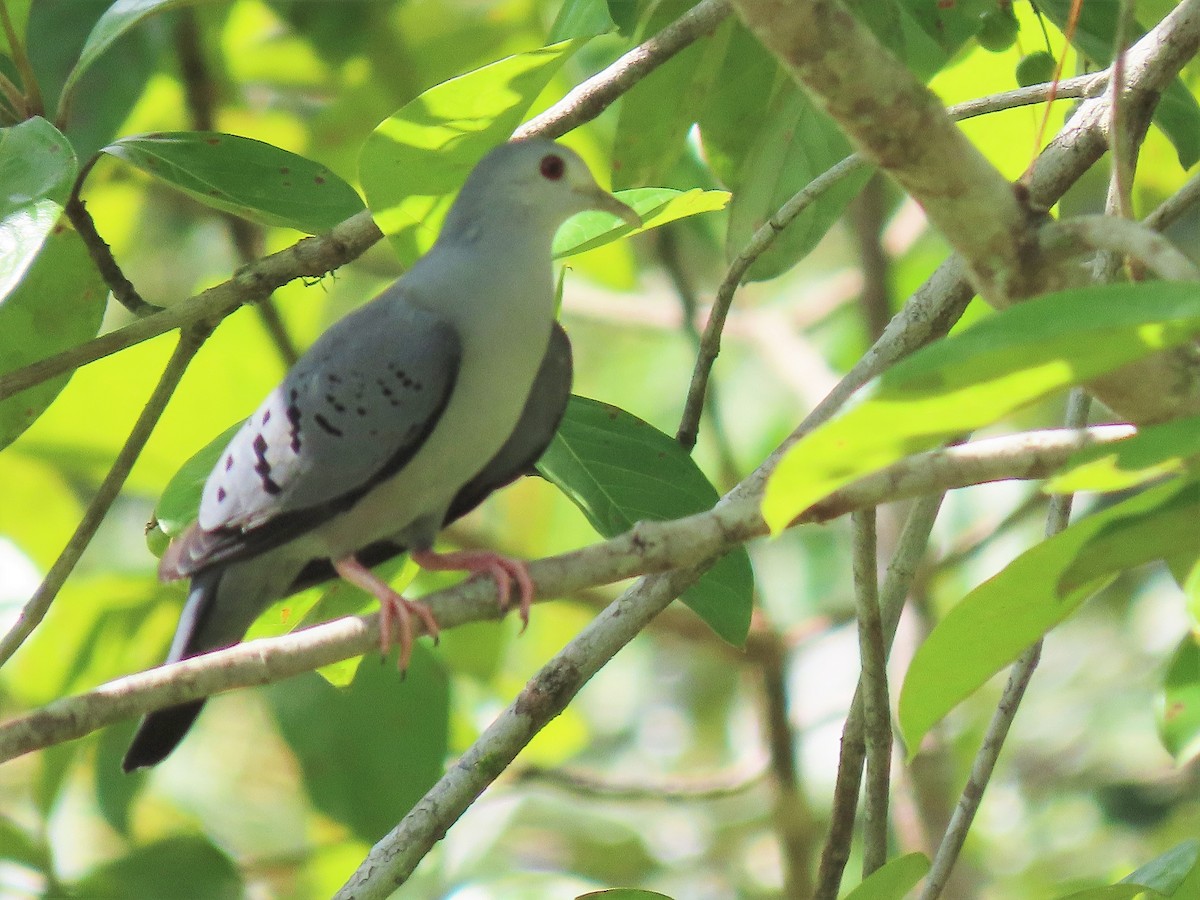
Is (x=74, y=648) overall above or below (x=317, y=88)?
below

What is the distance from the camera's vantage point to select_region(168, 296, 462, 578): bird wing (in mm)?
3062

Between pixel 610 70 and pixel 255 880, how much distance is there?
3594 mm

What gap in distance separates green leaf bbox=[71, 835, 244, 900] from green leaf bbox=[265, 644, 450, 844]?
0.35m

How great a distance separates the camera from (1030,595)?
70.5 inches

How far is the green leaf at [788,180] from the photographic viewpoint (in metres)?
3.54

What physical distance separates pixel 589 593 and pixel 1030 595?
3.23 m

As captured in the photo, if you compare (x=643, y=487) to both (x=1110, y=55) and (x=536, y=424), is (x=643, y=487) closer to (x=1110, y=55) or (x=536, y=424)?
(x=536, y=424)

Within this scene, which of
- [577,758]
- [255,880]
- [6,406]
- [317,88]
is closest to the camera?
[6,406]

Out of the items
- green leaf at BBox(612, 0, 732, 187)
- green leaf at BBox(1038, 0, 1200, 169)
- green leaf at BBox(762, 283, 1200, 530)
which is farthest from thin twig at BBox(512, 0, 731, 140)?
green leaf at BBox(762, 283, 1200, 530)

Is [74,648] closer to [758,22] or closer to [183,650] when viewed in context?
[183,650]

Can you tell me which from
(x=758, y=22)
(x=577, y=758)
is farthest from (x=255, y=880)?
(x=758, y=22)

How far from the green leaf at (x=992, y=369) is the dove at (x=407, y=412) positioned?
1.53 m

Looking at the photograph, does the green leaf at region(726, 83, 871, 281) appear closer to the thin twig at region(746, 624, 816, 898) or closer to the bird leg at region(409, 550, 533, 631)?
the bird leg at region(409, 550, 533, 631)

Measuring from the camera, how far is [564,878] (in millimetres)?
4504
